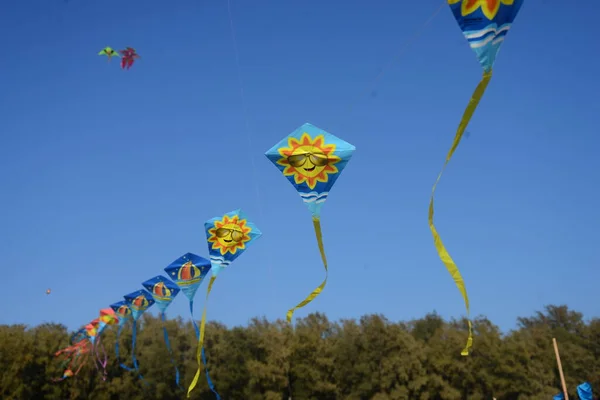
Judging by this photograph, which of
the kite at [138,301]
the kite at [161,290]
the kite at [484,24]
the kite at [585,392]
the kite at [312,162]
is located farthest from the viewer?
the kite at [138,301]

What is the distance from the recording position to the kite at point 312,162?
407 inches

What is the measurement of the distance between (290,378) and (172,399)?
26.8 feet

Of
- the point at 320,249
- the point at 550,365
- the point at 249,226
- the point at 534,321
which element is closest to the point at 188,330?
the point at 550,365

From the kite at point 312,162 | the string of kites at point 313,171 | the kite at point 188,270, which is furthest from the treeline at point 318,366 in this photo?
the kite at point 312,162

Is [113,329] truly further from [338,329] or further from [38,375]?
→ [338,329]

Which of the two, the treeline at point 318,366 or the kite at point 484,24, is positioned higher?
the treeline at point 318,366

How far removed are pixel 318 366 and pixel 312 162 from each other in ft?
93.1

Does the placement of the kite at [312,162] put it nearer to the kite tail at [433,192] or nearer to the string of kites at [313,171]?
the string of kites at [313,171]

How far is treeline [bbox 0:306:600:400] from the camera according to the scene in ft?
113

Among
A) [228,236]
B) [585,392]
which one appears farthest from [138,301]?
[585,392]

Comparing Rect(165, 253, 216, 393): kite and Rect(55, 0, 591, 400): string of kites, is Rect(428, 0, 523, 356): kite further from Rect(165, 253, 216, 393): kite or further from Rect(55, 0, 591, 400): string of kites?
Rect(165, 253, 216, 393): kite

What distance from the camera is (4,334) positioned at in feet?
117

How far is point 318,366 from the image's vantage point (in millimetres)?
36438

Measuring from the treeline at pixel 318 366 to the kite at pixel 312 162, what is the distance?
2678 centimetres
